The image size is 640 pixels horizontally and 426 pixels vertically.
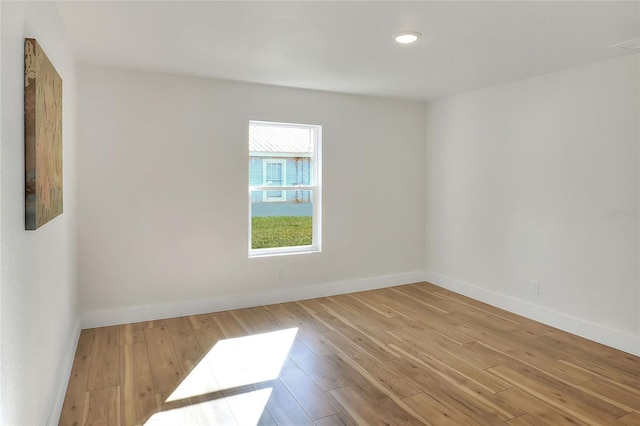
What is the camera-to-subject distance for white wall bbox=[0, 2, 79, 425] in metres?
1.37

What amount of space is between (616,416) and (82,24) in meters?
4.12

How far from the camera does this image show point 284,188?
15.3ft

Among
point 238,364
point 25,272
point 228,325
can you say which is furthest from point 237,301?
point 25,272

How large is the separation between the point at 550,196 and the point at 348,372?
253 centimetres

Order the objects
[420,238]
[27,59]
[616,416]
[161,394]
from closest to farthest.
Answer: [27,59] → [616,416] → [161,394] → [420,238]

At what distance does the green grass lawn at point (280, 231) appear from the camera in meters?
4.59

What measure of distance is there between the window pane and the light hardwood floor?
34.0 inches

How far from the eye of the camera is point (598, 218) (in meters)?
3.51

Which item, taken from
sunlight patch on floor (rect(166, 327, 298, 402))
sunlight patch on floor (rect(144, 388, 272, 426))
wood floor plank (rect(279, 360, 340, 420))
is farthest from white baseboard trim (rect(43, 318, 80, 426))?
wood floor plank (rect(279, 360, 340, 420))

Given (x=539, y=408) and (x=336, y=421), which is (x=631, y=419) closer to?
(x=539, y=408)

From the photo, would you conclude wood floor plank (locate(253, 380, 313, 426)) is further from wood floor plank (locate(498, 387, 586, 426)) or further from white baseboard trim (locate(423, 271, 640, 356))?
white baseboard trim (locate(423, 271, 640, 356))

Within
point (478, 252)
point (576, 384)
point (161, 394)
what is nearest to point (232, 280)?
point (161, 394)

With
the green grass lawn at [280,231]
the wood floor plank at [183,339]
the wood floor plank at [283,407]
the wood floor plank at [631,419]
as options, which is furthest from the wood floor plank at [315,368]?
the wood floor plank at [631,419]

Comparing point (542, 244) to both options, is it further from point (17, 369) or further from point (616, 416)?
point (17, 369)
